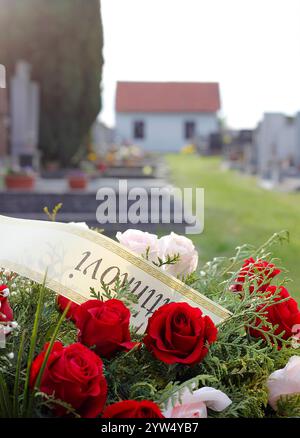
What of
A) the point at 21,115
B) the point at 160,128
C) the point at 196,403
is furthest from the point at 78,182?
the point at 160,128

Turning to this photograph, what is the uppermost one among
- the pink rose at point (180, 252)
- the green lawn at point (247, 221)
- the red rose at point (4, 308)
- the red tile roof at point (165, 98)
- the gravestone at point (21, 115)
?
the red tile roof at point (165, 98)

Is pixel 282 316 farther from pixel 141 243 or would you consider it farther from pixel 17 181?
pixel 17 181

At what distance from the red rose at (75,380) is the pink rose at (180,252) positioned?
327 millimetres

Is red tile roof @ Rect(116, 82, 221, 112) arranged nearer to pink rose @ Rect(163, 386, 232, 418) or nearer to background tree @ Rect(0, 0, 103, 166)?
background tree @ Rect(0, 0, 103, 166)

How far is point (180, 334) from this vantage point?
94 cm

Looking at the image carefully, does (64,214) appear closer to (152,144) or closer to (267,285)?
(267,285)

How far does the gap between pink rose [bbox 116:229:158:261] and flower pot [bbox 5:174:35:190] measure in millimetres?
8791

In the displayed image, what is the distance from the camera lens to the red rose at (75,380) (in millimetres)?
831

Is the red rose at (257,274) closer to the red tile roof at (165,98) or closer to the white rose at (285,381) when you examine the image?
the white rose at (285,381)

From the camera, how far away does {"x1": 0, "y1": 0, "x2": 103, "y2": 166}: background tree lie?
14242mm

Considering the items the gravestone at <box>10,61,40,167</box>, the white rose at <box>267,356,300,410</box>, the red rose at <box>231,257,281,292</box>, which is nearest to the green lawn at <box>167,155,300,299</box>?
the red rose at <box>231,257,281,292</box>

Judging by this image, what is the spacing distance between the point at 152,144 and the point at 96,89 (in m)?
33.1

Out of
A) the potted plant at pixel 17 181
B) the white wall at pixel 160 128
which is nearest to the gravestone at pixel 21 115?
the potted plant at pixel 17 181

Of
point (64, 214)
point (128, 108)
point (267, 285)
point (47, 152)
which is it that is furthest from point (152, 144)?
point (267, 285)
